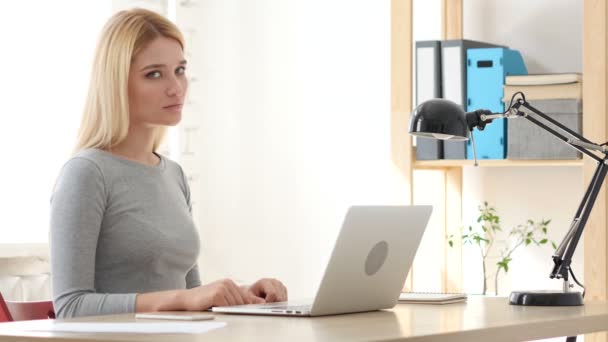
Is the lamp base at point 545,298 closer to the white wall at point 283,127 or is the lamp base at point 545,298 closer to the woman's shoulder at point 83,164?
the woman's shoulder at point 83,164

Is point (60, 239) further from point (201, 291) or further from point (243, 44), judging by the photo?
point (243, 44)

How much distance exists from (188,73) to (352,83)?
67 centimetres

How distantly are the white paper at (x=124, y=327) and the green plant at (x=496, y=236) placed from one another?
2.06 meters

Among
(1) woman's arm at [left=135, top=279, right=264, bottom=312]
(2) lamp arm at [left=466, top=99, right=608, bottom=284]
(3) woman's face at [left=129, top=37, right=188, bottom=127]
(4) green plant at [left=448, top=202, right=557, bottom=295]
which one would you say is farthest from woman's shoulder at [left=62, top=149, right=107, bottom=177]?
(4) green plant at [left=448, top=202, right=557, bottom=295]

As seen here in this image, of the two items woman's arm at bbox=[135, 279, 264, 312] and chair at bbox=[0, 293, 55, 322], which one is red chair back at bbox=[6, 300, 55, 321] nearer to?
chair at bbox=[0, 293, 55, 322]

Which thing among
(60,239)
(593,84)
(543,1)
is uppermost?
(543,1)

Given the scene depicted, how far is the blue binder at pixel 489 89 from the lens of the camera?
3.37m

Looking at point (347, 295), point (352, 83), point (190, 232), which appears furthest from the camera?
point (352, 83)

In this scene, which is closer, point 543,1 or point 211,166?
point 543,1

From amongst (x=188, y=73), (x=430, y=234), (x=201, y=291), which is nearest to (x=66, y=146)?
(x=188, y=73)

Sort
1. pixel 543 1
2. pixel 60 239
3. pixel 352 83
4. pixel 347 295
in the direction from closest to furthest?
pixel 347 295 → pixel 60 239 → pixel 543 1 → pixel 352 83

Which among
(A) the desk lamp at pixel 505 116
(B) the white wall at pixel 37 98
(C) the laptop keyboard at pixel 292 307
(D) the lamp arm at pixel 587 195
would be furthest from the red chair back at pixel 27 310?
(D) the lamp arm at pixel 587 195

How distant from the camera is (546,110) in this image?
128 inches

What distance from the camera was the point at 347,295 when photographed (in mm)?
1836
